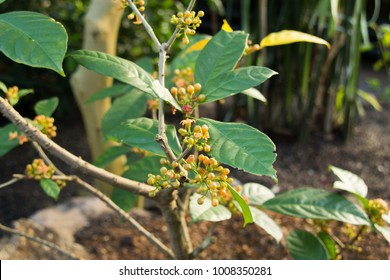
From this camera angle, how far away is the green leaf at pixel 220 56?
79cm

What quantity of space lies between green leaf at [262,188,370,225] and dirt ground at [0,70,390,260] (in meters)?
0.31

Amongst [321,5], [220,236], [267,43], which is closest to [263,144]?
[267,43]

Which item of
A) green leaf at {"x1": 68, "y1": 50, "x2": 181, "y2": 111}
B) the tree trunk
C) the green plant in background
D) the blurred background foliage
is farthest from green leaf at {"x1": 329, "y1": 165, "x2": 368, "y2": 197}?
the blurred background foliage

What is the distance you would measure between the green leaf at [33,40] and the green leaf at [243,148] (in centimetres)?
20

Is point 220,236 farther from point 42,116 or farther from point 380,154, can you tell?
point 380,154

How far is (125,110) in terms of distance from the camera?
1115 millimetres

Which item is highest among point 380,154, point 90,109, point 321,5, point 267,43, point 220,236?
point 267,43

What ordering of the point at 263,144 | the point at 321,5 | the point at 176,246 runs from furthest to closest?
1. the point at 321,5
2. the point at 176,246
3. the point at 263,144

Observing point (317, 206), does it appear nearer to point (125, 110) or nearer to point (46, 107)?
point (125, 110)

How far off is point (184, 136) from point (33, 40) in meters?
0.21

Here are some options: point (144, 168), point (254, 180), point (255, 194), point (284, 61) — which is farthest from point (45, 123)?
point (284, 61)

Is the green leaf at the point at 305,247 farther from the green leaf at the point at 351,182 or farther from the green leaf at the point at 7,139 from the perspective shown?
the green leaf at the point at 7,139
